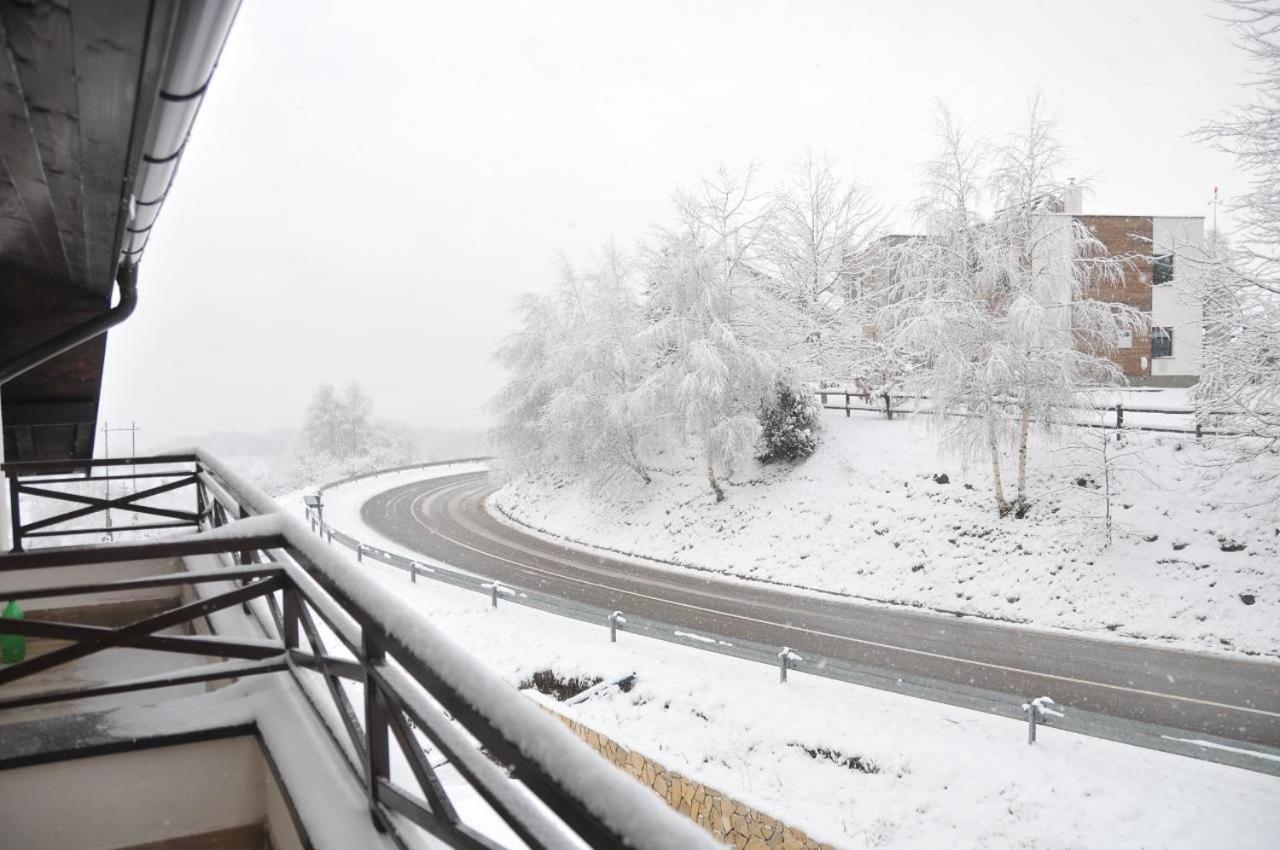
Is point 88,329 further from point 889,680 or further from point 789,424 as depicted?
point 789,424

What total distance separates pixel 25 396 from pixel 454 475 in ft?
123

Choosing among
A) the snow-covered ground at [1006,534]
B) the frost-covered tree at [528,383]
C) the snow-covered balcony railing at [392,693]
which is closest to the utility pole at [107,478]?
the snow-covered balcony railing at [392,693]

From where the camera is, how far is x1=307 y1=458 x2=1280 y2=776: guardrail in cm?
814

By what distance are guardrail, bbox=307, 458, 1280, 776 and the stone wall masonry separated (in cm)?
277

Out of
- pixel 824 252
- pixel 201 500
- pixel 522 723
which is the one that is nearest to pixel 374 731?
pixel 522 723

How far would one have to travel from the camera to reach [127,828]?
2824 millimetres

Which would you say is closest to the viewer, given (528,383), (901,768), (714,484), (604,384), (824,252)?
(901,768)

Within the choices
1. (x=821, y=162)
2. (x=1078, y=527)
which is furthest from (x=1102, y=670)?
(x=821, y=162)

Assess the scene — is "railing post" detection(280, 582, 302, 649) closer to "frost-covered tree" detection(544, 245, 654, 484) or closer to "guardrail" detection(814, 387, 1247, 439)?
"guardrail" detection(814, 387, 1247, 439)

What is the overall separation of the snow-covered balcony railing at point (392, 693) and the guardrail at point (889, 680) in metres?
2.05

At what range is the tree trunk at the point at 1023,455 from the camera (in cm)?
1631

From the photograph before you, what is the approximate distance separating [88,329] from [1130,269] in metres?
32.9

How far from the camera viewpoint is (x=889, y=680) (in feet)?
33.1

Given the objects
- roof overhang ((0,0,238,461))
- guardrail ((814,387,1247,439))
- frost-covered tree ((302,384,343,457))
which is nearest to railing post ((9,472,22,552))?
roof overhang ((0,0,238,461))
